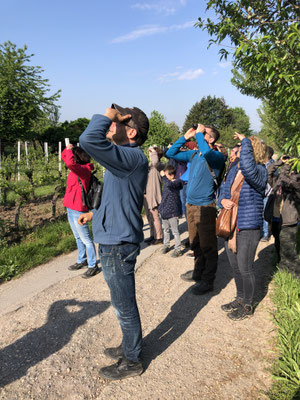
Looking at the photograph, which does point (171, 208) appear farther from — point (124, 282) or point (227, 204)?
point (124, 282)

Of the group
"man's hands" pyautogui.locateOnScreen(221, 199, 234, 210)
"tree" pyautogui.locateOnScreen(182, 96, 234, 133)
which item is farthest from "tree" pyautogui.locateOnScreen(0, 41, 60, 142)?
"tree" pyautogui.locateOnScreen(182, 96, 234, 133)

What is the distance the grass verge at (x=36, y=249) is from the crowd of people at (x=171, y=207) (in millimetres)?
744

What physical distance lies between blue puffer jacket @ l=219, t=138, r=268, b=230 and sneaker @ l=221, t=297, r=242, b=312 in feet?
2.91

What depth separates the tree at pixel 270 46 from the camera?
8.44ft

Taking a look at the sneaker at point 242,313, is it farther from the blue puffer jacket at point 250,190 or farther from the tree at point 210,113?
the tree at point 210,113

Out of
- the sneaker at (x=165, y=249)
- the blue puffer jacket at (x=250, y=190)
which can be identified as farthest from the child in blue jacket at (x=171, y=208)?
the blue puffer jacket at (x=250, y=190)

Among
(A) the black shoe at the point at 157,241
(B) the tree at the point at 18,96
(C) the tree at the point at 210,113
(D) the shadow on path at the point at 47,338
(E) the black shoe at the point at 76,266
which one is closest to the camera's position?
(D) the shadow on path at the point at 47,338

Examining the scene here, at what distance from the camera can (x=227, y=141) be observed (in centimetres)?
3494

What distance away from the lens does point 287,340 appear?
2.48 m

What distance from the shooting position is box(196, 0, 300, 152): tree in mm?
2572

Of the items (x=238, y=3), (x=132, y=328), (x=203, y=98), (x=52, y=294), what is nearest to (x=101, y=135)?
(x=132, y=328)

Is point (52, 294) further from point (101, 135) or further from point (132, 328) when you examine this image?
point (101, 135)

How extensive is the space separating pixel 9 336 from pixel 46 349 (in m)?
0.49

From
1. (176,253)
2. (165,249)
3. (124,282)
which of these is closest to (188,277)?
(176,253)
